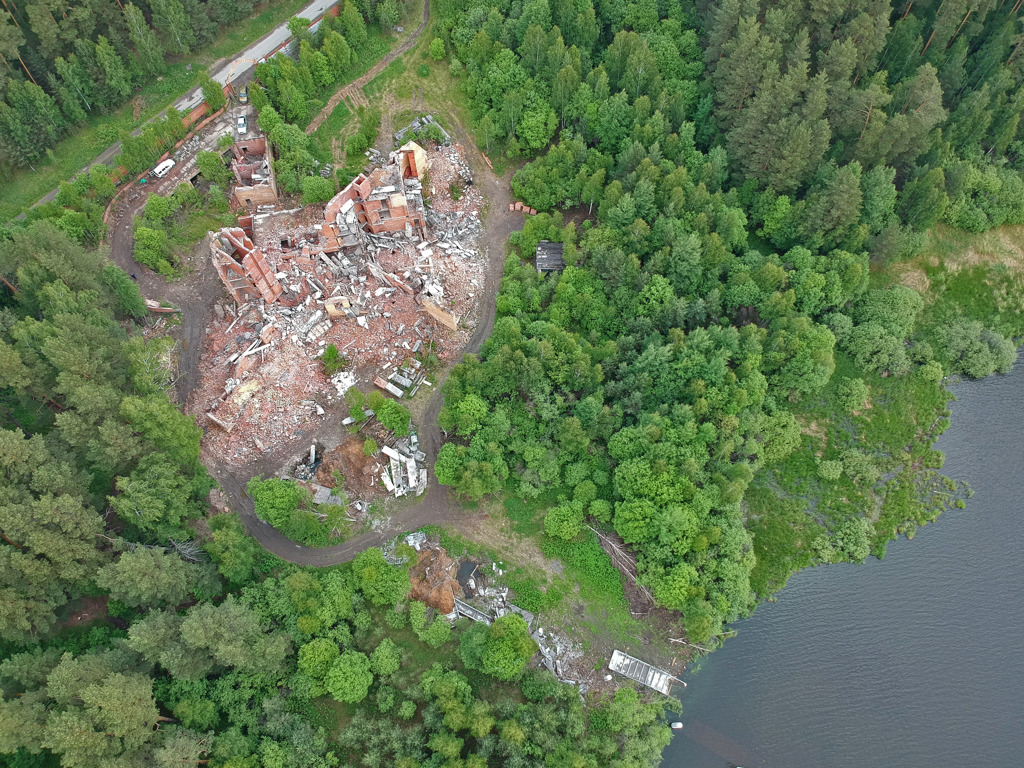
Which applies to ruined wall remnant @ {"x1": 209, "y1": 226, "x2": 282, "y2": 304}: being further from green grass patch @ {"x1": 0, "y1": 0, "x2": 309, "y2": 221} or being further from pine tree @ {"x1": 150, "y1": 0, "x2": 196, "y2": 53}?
pine tree @ {"x1": 150, "y1": 0, "x2": 196, "y2": 53}

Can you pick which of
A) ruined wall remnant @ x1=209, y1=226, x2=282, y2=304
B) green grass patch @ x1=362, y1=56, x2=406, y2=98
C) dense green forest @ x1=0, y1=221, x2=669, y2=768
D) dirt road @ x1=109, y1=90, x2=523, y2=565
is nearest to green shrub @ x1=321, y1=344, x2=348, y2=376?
dirt road @ x1=109, y1=90, x2=523, y2=565

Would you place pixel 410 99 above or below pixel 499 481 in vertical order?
above

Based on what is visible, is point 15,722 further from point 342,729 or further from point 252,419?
point 252,419

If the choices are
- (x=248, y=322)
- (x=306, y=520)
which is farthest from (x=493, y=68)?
(x=306, y=520)

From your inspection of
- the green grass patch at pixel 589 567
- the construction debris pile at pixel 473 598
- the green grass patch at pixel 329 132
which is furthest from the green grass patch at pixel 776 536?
the green grass patch at pixel 329 132

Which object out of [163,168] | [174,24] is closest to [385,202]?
[163,168]

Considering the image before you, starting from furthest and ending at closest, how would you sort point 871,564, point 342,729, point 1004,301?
point 1004,301, point 871,564, point 342,729
